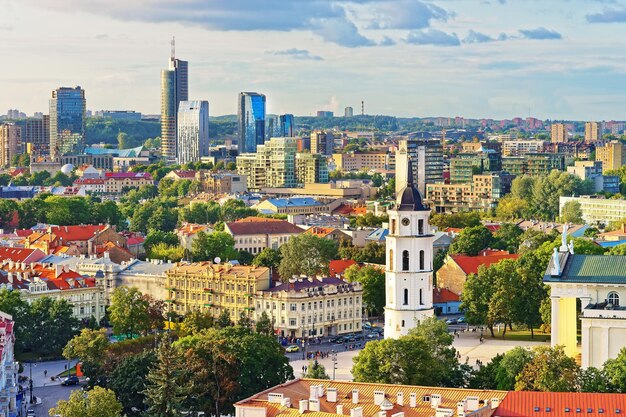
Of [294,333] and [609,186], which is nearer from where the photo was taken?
[294,333]

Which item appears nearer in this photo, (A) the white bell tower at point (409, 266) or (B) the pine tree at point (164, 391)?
(B) the pine tree at point (164, 391)

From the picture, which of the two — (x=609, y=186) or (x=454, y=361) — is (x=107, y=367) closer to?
(x=454, y=361)

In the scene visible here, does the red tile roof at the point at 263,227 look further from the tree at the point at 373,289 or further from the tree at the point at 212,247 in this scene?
the tree at the point at 373,289

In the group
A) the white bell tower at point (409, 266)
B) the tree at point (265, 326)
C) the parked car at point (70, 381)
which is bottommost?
the parked car at point (70, 381)

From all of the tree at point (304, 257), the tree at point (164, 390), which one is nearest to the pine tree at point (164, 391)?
the tree at point (164, 390)

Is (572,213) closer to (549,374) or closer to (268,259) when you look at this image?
(268,259)

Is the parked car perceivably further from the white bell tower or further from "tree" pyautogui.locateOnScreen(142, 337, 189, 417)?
"tree" pyautogui.locateOnScreen(142, 337, 189, 417)

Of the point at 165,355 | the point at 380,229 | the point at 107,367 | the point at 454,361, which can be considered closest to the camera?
the point at 165,355

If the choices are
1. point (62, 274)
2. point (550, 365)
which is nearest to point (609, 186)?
point (62, 274)
